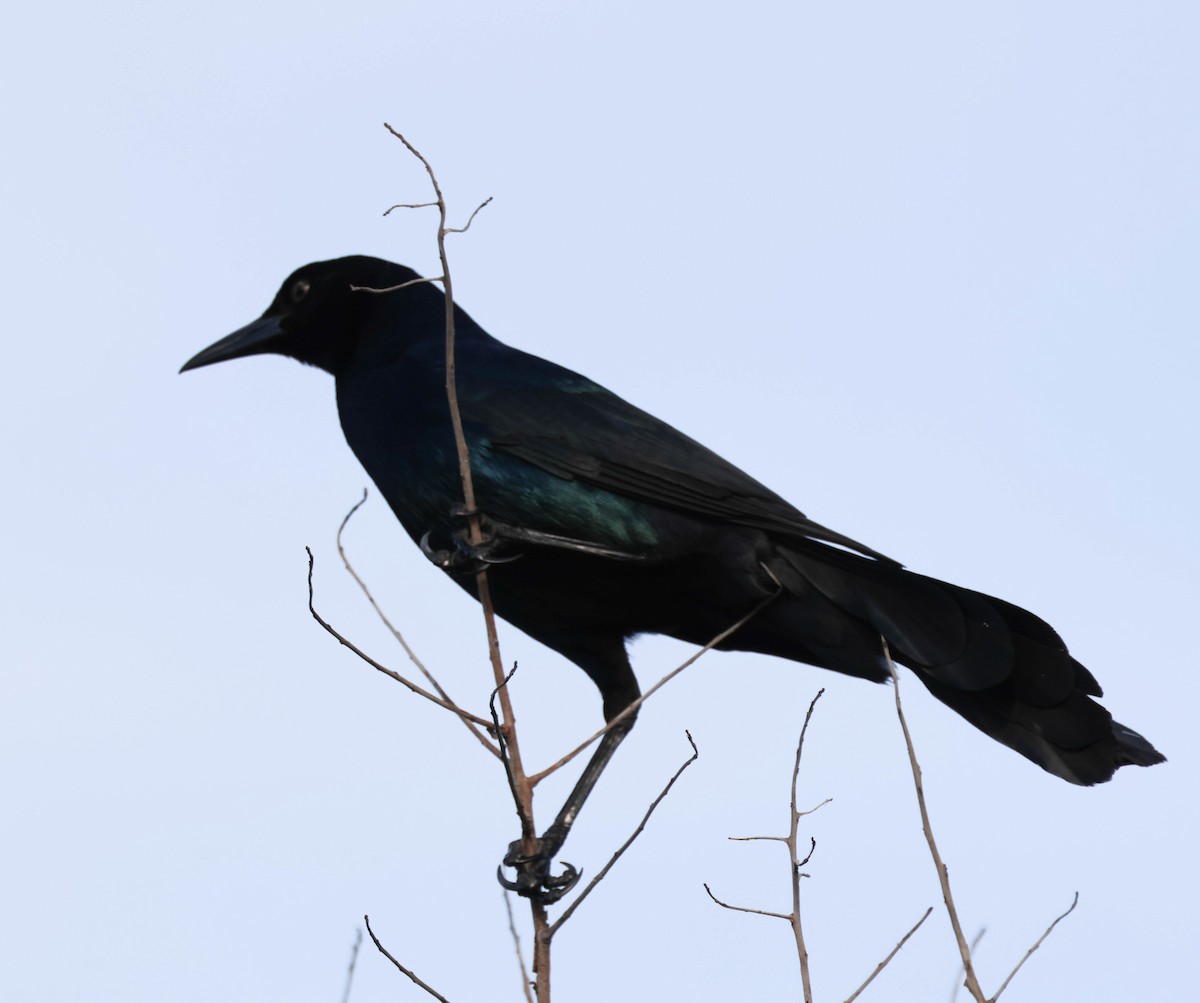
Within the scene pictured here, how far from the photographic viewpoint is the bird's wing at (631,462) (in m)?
4.89

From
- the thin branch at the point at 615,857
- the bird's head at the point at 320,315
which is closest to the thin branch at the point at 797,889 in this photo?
the thin branch at the point at 615,857

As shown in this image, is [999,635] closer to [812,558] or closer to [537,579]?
[812,558]

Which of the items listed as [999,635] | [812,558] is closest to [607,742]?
[812,558]

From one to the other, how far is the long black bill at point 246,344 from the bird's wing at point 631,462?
1.31m

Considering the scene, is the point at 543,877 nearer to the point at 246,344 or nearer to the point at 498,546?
the point at 498,546

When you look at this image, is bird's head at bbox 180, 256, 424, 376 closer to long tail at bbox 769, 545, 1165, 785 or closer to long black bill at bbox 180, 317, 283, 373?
long black bill at bbox 180, 317, 283, 373

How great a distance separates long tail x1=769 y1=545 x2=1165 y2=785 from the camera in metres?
4.75

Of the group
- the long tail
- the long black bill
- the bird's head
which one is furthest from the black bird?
the long black bill

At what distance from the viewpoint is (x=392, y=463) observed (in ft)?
16.5

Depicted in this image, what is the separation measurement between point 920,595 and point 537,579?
1.10 meters

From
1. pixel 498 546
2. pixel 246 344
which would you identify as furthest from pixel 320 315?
pixel 498 546

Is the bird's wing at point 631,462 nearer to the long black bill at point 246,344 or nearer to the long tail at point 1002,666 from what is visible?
the long tail at point 1002,666

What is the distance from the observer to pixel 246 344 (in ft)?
20.1

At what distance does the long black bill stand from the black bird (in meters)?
0.92
